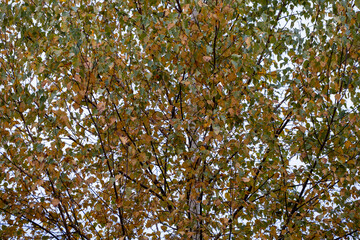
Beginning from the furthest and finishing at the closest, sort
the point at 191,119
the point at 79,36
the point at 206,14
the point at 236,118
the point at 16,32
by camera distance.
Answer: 1. the point at 16,32
2. the point at 236,118
3. the point at 191,119
4. the point at 206,14
5. the point at 79,36

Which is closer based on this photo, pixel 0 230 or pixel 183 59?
pixel 183 59

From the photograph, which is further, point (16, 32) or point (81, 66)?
point (16, 32)

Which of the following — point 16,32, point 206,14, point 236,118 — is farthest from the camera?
point 16,32

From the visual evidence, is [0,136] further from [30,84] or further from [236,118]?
[236,118]

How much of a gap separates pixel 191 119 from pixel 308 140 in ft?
5.01

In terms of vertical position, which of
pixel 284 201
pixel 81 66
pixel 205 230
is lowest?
pixel 205 230

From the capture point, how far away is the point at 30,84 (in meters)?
3.91

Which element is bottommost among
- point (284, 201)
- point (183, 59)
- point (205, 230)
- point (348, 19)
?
point (205, 230)

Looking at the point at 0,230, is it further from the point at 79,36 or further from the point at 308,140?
the point at 308,140

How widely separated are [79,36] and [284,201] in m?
3.21

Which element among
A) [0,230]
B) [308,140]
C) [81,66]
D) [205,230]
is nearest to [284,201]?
[308,140]

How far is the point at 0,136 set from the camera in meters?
4.09

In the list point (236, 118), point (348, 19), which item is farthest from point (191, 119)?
point (348, 19)

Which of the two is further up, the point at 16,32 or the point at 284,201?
the point at 16,32
